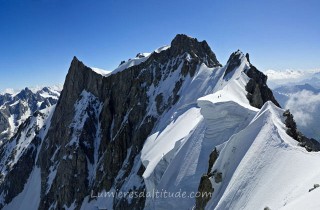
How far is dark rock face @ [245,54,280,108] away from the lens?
67875 mm

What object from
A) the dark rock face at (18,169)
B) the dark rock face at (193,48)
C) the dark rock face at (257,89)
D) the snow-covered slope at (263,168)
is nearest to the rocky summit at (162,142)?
the snow-covered slope at (263,168)

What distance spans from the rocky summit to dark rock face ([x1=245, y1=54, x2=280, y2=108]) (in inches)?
10.7

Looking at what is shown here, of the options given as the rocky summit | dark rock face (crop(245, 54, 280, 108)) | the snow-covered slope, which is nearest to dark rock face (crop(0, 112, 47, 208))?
the rocky summit

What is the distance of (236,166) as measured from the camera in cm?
3309

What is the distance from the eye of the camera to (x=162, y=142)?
2616 inches

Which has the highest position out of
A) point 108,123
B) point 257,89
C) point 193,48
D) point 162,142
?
point 193,48

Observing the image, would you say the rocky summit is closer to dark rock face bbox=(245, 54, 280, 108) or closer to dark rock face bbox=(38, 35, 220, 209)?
dark rock face bbox=(245, 54, 280, 108)

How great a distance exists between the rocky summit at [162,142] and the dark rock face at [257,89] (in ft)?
0.90

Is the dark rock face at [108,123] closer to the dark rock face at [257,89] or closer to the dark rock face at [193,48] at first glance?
the dark rock face at [193,48]

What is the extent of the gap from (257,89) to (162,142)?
2355 centimetres

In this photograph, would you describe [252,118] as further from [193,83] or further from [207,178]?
[193,83]

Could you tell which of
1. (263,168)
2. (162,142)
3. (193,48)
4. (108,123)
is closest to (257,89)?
(162,142)

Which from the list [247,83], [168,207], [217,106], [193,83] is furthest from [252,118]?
[193,83]

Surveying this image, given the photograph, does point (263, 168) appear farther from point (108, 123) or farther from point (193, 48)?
point (108, 123)
